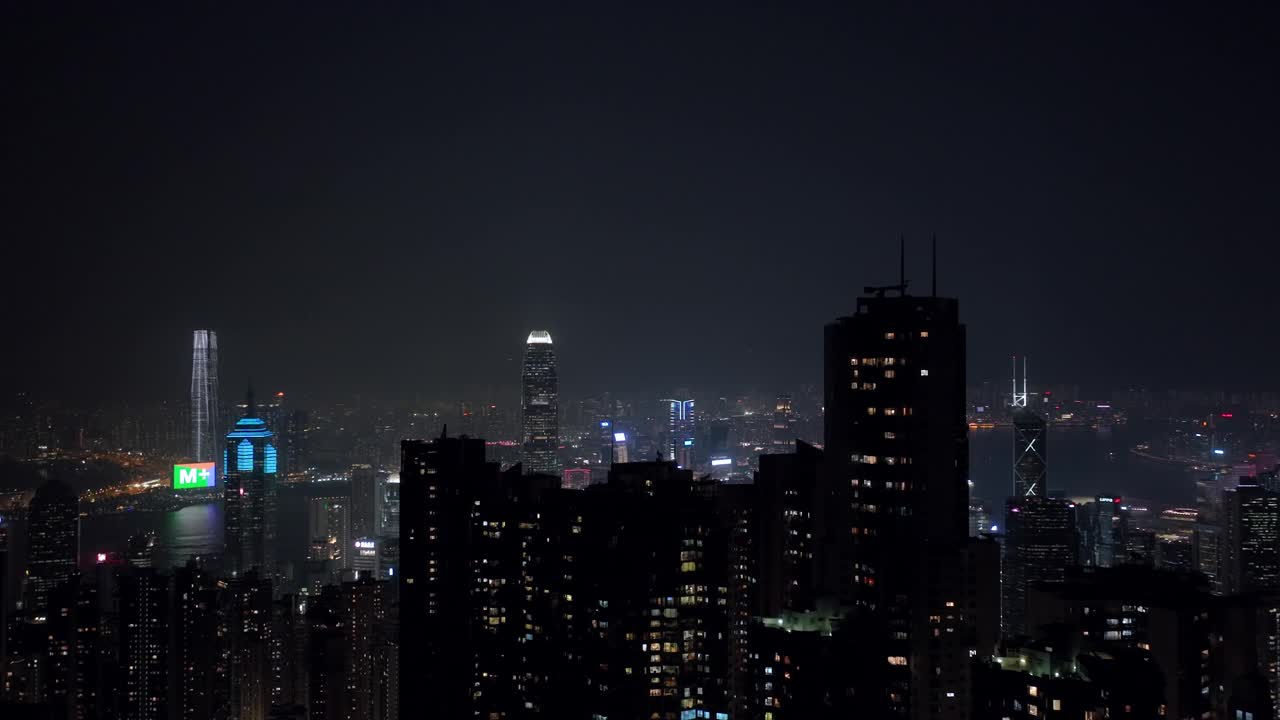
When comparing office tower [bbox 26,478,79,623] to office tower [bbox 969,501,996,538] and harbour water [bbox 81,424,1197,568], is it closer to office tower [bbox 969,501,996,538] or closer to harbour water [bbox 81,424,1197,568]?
harbour water [bbox 81,424,1197,568]

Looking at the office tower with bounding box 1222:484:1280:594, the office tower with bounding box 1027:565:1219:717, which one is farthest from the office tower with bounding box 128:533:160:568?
the office tower with bounding box 1222:484:1280:594

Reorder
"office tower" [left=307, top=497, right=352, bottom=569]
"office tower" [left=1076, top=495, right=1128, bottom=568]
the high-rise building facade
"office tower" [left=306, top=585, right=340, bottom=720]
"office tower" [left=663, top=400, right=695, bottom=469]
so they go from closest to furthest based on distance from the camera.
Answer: "office tower" [left=306, top=585, right=340, bottom=720] → "office tower" [left=1076, top=495, right=1128, bottom=568] → the high-rise building facade → "office tower" [left=663, top=400, right=695, bottom=469] → "office tower" [left=307, top=497, right=352, bottom=569]

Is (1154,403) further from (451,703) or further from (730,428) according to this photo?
(451,703)

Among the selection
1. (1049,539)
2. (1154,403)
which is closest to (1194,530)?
(1049,539)

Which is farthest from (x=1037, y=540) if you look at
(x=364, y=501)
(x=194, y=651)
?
(x=364, y=501)

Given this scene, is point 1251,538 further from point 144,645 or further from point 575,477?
point 144,645

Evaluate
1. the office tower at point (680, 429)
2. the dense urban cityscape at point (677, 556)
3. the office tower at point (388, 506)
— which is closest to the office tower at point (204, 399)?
the dense urban cityscape at point (677, 556)
